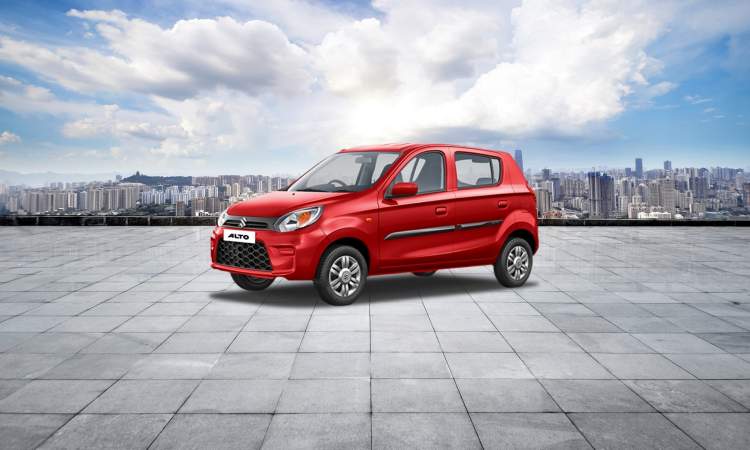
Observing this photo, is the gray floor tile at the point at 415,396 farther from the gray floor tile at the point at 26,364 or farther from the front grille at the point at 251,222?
the front grille at the point at 251,222

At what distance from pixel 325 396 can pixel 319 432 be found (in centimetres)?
59

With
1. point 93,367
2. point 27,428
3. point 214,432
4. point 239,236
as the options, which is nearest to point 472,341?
point 214,432

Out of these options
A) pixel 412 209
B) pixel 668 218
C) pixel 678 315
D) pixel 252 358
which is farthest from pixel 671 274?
pixel 668 218

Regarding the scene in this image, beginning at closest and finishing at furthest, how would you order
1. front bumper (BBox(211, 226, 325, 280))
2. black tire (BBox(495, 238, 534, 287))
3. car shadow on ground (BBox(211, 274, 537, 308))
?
1. front bumper (BBox(211, 226, 325, 280))
2. car shadow on ground (BBox(211, 274, 537, 308))
3. black tire (BBox(495, 238, 534, 287))

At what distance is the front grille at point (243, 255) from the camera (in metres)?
6.63

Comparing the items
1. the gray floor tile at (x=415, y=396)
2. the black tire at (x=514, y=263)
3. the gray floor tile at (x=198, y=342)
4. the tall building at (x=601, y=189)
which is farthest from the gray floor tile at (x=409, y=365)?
the tall building at (x=601, y=189)

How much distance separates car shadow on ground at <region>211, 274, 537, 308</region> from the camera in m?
7.17

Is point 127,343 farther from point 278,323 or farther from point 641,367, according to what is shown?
point 641,367

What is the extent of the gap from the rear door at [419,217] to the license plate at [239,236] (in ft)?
4.86

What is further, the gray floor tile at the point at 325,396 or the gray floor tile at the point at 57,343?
the gray floor tile at the point at 57,343

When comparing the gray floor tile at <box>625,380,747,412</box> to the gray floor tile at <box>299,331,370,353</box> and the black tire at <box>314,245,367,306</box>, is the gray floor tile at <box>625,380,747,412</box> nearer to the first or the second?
the gray floor tile at <box>299,331,370,353</box>

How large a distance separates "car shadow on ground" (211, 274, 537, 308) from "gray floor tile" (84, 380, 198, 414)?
2.72 meters

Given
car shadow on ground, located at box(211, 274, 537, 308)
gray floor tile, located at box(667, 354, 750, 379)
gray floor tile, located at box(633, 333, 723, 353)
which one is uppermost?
car shadow on ground, located at box(211, 274, 537, 308)

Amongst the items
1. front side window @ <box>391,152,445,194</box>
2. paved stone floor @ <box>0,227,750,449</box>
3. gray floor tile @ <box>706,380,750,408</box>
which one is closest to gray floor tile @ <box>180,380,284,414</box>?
paved stone floor @ <box>0,227,750,449</box>
